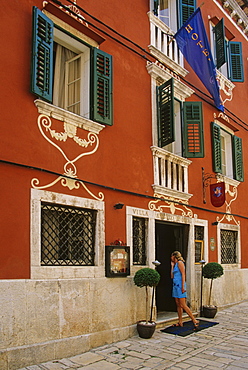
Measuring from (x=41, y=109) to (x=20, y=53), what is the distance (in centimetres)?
94

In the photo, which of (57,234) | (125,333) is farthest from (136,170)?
(125,333)

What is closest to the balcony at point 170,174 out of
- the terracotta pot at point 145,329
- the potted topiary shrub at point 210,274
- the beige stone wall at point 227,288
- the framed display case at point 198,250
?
the framed display case at point 198,250

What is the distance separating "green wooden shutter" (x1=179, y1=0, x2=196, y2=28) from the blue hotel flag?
2.23ft

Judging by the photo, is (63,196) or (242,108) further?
(242,108)

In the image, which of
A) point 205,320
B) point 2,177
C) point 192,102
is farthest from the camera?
point 192,102

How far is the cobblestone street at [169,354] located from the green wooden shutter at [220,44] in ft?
26.6

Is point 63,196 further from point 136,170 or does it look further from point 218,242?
point 218,242

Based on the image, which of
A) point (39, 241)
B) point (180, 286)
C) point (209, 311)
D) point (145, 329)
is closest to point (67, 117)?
point (39, 241)

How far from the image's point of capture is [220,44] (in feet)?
41.3

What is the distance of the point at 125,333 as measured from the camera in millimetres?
Result: 7520

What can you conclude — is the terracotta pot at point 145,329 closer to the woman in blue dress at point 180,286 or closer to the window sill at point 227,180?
the woman in blue dress at point 180,286

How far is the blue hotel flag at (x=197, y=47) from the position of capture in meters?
9.92

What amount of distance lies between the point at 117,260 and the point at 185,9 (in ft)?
24.6

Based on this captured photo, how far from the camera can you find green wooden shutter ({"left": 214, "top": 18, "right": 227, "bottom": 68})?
1227cm
